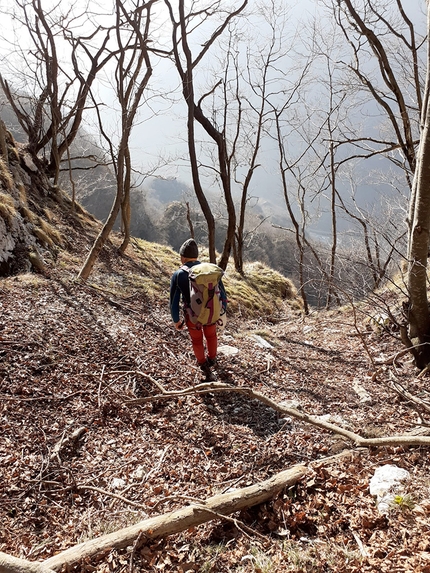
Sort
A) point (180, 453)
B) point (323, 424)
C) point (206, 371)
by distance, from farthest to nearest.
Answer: point (206, 371)
point (180, 453)
point (323, 424)

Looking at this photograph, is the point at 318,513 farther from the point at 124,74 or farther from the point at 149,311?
the point at 124,74

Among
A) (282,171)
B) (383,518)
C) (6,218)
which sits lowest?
(383,518)

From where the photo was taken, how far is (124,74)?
31.9 feet

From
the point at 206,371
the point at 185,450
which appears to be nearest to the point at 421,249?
the point at 206,371

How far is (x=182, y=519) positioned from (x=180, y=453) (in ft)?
3.65

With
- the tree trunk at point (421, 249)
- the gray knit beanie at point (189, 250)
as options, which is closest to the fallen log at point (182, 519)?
the tree trunk at point (421, 249)

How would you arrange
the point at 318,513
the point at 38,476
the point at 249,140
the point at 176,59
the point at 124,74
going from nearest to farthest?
the point at 318,513 < the point at 38,476 < the point at 176,59 < the point at 124,74 < the point at 249,140

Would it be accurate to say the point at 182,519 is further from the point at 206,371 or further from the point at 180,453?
the point at 206,371

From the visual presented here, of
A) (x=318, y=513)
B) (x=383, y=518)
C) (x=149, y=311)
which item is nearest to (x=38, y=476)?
(x=318, y=513)

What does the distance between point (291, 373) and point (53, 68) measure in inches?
542

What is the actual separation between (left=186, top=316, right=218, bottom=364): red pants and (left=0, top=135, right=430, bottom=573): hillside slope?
1.43 ft

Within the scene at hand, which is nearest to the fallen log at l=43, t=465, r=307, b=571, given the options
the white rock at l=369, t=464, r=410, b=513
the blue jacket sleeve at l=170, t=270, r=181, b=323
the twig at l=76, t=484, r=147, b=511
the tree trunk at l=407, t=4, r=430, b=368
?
the twig at l=76, t=484, r=147, b=511

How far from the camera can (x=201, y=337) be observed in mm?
5121

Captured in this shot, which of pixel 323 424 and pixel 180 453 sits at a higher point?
pixel 323 424
